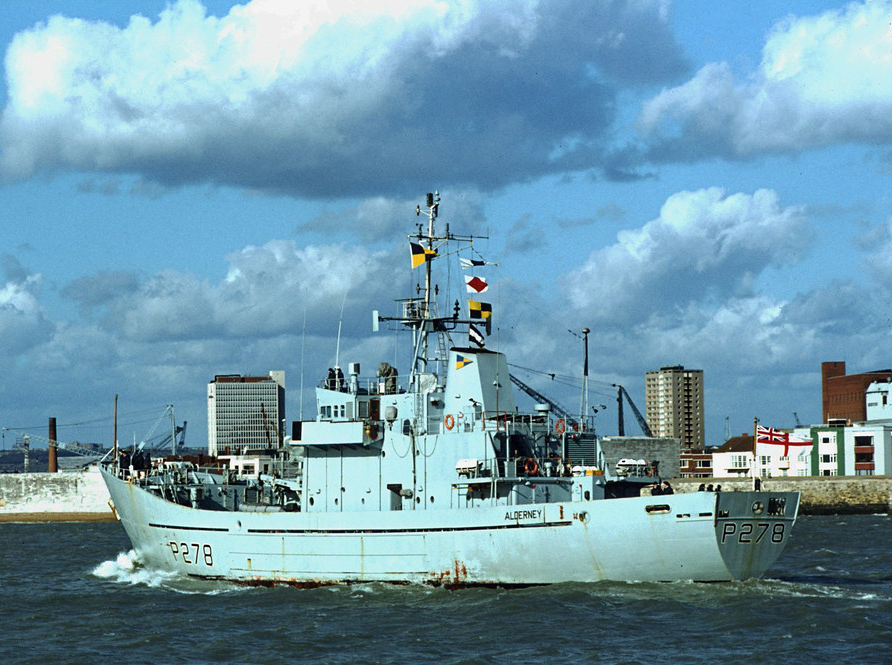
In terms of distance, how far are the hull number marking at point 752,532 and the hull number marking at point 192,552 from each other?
760 inches

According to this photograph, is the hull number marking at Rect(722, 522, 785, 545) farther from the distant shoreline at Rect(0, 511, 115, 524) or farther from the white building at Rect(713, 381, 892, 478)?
the distant shoreline at Rect(0, 511, 115, 524)

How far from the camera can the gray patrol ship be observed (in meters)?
34.5

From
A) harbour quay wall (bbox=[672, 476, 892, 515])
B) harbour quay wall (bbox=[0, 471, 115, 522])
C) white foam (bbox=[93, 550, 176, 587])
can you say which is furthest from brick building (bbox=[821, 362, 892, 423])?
white foam (bbox=[93, 550, 176, 587])

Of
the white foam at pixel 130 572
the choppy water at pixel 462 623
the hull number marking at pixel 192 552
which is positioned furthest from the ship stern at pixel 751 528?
the white foam at pixel 130 572

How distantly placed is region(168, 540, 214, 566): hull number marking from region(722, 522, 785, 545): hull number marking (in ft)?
63.3

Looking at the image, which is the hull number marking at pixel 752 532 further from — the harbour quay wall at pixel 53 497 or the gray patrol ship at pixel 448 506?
the harbour quay wall at pixel 53 497

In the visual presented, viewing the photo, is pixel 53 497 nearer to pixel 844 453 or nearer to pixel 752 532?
pixel 844 453

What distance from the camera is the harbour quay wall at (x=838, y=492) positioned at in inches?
3627

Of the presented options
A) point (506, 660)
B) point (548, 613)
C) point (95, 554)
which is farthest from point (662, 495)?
point (95, 554)

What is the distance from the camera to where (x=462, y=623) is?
3278 centimetres

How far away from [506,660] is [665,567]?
802 centimetres

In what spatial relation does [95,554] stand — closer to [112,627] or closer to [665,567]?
[112,627]

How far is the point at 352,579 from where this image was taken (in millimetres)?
39250

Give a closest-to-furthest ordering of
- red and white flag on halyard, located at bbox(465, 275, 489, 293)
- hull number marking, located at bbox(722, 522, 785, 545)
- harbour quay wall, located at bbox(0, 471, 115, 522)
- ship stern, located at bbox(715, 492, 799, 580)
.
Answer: ship stern, located at bbox(715, 492, 799, 580) → hull number marking, located at bbox(722, 522, 785, 545) → red and white flag on halyard, located at bbox(465, 275, 489, 293) → harbour quay wall, located at bbox(0, 471, 115, 522)
